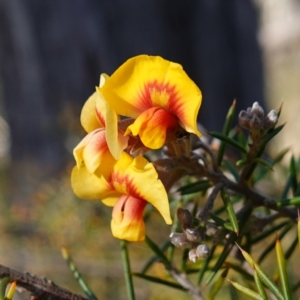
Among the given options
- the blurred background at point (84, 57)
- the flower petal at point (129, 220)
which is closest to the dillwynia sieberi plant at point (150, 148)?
the flower petal at point (129, 220)

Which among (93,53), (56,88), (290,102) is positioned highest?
(93,53)

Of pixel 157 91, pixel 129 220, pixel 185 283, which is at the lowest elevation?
pixel 185 283

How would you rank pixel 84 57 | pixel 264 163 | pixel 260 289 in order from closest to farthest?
pixel 260 289
pixel 264 163
pixel 84 57

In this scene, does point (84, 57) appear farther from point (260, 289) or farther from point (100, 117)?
point (260, 289)

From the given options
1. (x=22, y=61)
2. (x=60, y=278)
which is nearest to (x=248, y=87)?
(x=22, y=61)

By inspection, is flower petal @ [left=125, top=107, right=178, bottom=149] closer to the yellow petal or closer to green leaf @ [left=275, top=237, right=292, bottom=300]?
the yellow petal

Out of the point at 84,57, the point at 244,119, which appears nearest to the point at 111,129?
the point at 244,119

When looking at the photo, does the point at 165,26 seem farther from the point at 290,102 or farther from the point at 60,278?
the point at 290,102
